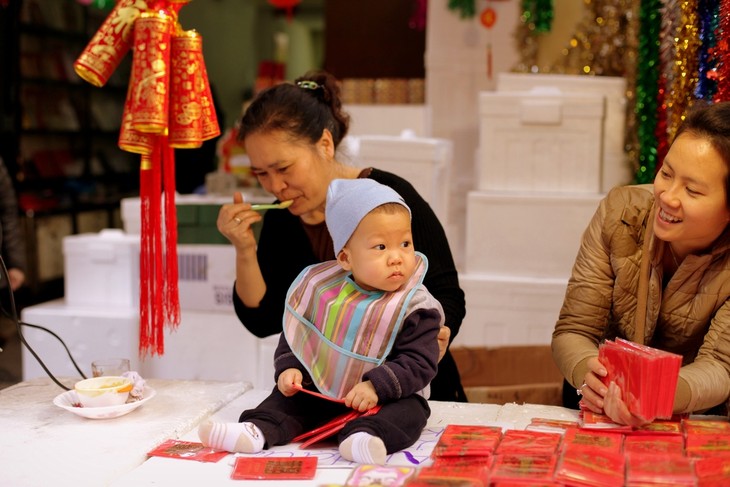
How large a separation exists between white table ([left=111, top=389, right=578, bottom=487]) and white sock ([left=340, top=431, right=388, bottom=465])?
2 cm

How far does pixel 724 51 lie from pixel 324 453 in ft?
4.01

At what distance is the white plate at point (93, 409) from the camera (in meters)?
1.57

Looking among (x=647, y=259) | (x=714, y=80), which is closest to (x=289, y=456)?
(x=647, y=259)

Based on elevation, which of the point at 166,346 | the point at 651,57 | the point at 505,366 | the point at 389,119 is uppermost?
the point at 651,57

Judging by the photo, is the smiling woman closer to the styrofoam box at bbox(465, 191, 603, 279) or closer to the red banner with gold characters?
the red banner with gold characters

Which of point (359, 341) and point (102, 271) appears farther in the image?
point (102, 271)

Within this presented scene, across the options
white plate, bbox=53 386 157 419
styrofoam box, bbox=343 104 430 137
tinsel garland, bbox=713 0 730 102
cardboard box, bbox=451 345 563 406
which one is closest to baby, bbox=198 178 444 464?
white plate, bbox=53 386 157 419

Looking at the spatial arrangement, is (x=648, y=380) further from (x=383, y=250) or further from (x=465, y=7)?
(x=465, y=7)

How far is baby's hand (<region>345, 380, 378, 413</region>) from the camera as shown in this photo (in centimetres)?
141

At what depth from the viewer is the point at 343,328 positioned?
1.49 m

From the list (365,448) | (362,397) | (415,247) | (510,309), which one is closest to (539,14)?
(510,309)

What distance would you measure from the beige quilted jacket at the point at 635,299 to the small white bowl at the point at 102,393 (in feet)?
2.91

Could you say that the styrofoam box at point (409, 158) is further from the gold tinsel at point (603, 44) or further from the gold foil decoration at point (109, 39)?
the gold foil decoration at point (109, 39)

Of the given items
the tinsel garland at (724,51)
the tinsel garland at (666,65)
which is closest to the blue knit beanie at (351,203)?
the tinsel garland at (724,51)
